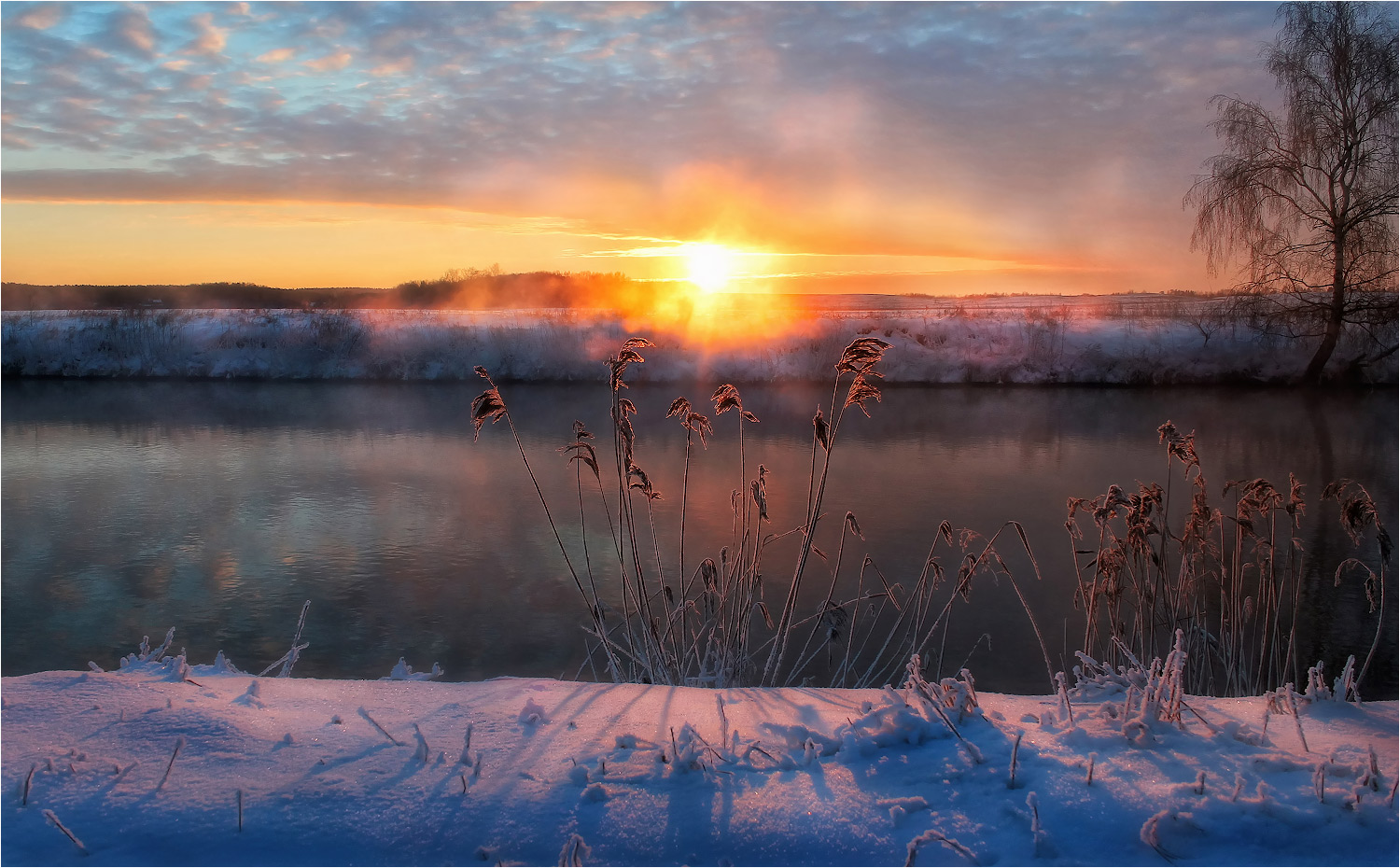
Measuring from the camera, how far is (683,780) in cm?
251

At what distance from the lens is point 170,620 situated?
18.7ft

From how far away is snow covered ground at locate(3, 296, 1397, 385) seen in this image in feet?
71.7

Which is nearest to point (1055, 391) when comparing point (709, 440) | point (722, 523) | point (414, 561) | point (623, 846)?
point (709, 440)

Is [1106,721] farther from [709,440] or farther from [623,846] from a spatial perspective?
[709,440]

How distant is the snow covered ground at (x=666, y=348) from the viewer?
21.8m

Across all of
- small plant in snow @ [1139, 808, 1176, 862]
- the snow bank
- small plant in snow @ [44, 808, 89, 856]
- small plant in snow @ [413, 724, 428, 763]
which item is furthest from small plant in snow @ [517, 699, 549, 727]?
the snow bank

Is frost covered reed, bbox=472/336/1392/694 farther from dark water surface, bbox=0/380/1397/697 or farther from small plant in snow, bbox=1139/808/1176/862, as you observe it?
small plant in snow, bbox=1139/808/1176/862

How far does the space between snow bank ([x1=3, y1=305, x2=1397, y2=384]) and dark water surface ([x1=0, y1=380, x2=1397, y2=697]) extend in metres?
4.32

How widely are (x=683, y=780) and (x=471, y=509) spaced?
653 cm

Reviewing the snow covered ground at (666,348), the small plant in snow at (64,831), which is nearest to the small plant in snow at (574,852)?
the small plant in snow at (64,831)

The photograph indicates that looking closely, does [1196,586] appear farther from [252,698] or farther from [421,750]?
[252,698]

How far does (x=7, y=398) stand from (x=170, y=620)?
53.1ft

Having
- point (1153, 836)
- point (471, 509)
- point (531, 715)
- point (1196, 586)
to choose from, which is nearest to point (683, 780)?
point (531, 715)

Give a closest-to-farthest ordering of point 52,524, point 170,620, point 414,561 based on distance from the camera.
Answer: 1. point 170,620
2. point 414,561
3. point 52,524
